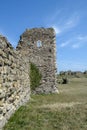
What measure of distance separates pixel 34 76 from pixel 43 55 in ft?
7.64

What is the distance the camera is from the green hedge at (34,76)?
25234 millimetres

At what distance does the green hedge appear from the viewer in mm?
25234

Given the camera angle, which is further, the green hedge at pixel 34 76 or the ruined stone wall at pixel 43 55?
the ruined stone wall at pixel 43 55

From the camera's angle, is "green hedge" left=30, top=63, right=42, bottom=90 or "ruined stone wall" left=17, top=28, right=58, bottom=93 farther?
"ruined stone wall" left=17, top=28, right=58, bottom=93

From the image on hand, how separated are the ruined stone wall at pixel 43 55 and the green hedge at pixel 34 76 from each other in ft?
1.17

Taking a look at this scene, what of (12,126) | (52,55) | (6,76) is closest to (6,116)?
(12,126)

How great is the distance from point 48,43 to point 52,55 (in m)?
1.23

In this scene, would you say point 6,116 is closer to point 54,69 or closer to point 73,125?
point 73,125

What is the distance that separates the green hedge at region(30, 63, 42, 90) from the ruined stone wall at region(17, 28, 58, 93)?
0.36m

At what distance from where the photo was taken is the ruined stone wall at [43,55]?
26.2m

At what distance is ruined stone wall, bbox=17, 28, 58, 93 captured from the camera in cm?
2622

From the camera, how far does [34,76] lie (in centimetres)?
2534

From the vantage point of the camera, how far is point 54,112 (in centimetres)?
1177

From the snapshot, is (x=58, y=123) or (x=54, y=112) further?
(x=54, y=112)
